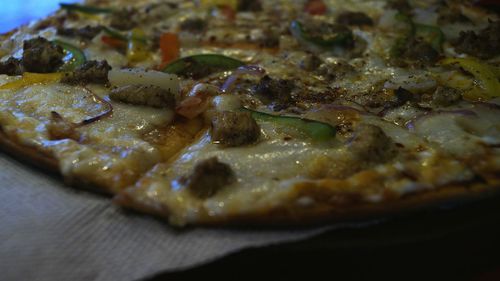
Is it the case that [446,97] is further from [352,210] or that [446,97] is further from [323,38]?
[323,38]

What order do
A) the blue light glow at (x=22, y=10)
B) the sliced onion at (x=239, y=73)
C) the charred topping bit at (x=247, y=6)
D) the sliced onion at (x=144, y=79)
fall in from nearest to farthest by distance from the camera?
1. the sliced onion at (x=144, y=79)
2. the sliced onion at (x=239, y=73)
3. the charred topping bit at (x=247, y=6)
4. the blue light glow at (x=22, y=10)

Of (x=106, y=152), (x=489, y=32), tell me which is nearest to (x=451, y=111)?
(x=489, y=32)

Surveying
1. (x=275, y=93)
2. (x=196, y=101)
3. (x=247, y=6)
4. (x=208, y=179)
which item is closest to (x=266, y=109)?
(x=275, y=93)

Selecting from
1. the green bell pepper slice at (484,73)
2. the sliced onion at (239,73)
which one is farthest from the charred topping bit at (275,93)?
the green bell pepper slice at (484,73)

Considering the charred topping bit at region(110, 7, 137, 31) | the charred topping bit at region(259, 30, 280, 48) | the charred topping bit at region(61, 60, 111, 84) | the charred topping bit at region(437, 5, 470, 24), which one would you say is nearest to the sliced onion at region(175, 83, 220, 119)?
the charred topping bit at region(61, 60, 111, 84)

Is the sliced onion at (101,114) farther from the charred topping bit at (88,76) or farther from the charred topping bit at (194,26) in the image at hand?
the charred topping bit at (194,26)

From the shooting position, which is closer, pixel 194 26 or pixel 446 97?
pixel 446 97

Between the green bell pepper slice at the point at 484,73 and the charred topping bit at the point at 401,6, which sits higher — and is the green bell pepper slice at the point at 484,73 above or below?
below
